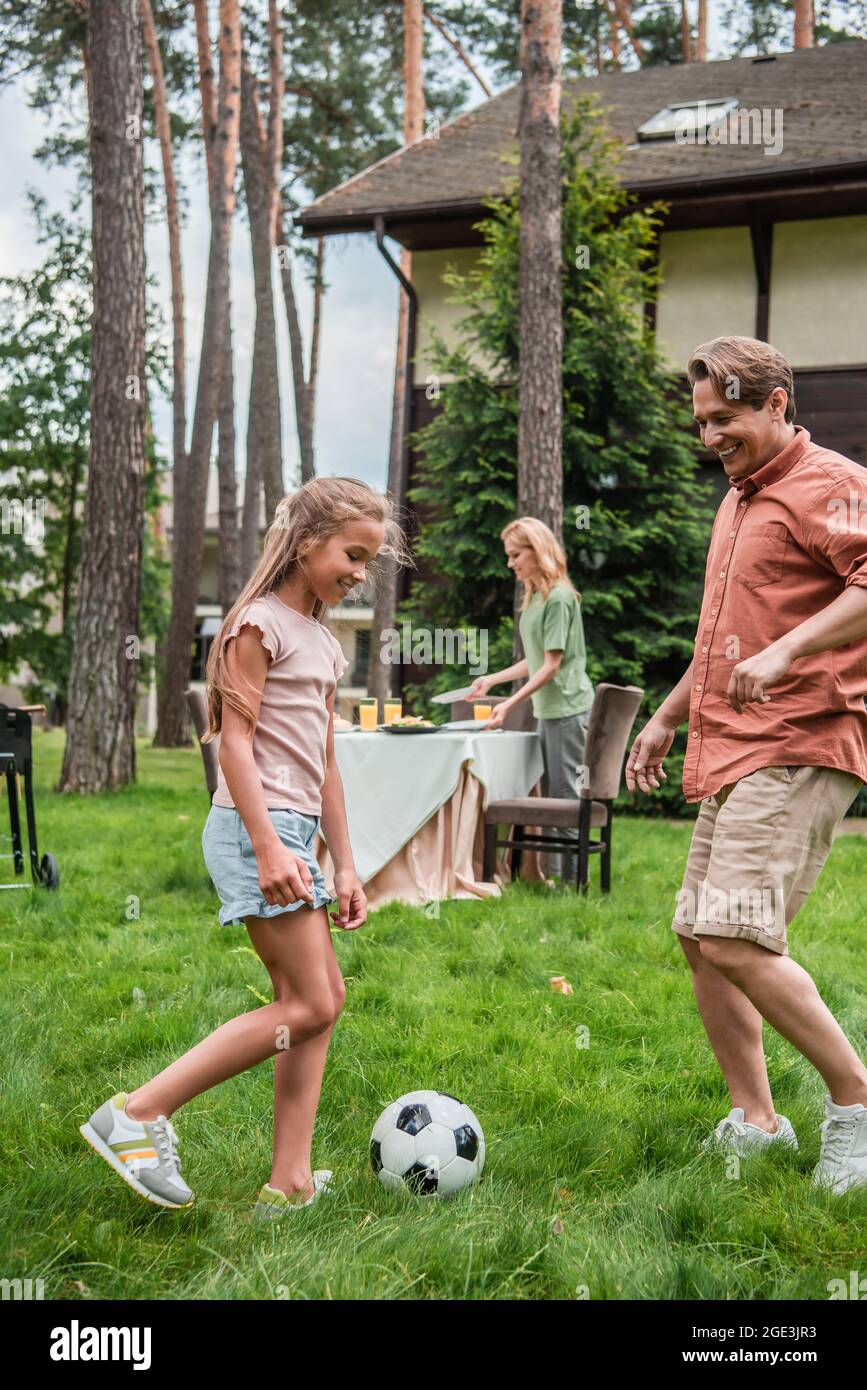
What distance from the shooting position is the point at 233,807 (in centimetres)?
276

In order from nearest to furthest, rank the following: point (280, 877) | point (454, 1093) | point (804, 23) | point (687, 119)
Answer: point (280, 877), point (454, 1093), point (687, 119), point (804, 23)

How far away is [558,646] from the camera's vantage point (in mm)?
6941

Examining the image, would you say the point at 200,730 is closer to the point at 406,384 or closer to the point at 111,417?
the point at 111,417

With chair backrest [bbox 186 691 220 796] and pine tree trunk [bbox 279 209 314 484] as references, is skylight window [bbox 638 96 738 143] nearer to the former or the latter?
pine tree trunk [bbox 279 209 314 484]

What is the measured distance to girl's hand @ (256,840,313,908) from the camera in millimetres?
2543

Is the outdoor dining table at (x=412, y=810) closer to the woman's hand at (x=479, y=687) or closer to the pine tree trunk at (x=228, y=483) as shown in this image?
the woman's hand at (x=479, y=687)

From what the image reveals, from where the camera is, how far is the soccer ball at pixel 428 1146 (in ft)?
9.55

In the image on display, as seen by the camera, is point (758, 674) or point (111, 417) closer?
point (758, 674)

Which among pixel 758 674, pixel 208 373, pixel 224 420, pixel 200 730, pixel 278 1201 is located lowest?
pixel 278 1201

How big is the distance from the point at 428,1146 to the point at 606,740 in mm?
4151

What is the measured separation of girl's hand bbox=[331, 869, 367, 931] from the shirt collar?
1385mm

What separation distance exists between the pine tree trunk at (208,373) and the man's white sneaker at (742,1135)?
14.9m

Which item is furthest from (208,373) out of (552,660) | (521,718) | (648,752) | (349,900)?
(349,900)
